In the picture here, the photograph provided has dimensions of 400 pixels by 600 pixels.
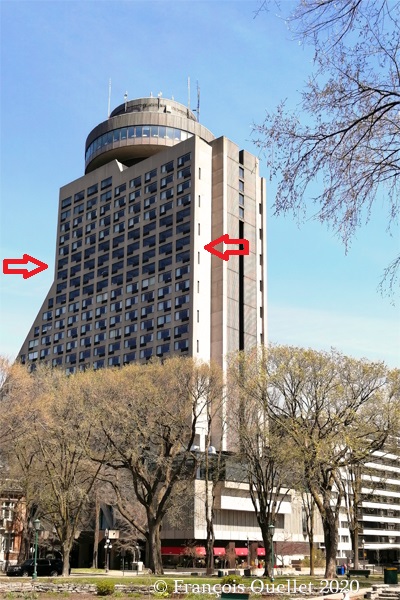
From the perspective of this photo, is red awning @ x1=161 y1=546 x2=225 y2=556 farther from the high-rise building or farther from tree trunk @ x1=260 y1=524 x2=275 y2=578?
the high-rise building

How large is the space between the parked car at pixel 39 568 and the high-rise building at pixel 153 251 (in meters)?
45.8

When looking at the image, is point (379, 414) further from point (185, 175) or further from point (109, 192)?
point (109, 192)

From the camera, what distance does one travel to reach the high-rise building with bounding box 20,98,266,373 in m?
103

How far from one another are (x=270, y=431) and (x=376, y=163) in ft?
132

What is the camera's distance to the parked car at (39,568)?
2040 inches

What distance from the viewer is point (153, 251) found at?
360 ft

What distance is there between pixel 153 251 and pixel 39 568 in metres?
64.0

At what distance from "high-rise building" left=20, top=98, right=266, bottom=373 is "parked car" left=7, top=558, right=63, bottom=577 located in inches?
1801

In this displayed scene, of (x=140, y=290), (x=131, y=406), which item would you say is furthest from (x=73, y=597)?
(x=140, y=290)

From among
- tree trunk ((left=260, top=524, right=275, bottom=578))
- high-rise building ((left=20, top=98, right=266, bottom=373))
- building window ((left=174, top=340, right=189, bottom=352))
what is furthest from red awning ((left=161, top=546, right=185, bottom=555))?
building window ((left=174, top=340, right=189, bottom=352))

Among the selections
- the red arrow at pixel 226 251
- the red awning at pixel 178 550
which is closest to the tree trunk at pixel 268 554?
the red awning at pixel 178 550

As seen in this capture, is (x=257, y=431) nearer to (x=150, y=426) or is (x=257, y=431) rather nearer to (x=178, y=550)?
(x=150, y=426)

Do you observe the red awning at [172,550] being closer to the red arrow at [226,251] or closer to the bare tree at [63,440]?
the bare tree at [63,440]

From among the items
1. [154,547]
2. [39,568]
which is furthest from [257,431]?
[39,568]
